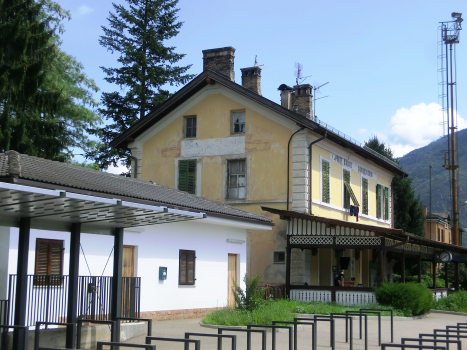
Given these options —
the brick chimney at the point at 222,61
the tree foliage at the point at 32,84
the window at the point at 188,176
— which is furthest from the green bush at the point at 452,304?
the tree foliage at the point at 32,84

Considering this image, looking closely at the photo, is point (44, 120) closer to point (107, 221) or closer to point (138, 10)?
point (138, 10)

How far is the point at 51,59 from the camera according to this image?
27766 mm

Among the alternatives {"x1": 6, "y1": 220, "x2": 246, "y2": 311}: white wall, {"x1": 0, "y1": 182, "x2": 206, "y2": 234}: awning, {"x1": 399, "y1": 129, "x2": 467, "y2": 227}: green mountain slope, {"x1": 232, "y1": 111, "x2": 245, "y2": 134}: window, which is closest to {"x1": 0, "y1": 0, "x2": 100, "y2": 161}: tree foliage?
{"x1": 232, "y1": 111, "x2": 245, "y2": 134}: window

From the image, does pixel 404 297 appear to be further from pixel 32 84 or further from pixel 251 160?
pixel 32 84

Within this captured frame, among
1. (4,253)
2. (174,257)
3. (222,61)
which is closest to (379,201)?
(222,61)

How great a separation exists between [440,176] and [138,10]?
111m

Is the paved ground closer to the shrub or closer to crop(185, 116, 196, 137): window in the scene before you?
the shrub

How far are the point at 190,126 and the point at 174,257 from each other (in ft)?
34.6

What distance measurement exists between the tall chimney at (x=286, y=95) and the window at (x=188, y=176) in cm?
527

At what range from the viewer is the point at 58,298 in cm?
1236

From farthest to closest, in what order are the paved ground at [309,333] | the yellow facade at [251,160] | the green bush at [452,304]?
the green bush at [452,304], the yellow facade at [251,160], the paved ground at [309,333]

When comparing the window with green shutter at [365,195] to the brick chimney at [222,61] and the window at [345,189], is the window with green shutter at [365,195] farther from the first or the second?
the brick chimney at [222,61]

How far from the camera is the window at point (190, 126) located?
29266 mm

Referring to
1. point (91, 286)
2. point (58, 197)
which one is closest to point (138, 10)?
point (91, 286)
